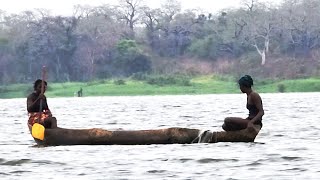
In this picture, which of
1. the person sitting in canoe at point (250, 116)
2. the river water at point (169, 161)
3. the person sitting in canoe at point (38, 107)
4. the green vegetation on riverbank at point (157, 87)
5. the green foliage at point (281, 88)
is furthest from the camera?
the green vegetation on riverbank at point (157, 87)

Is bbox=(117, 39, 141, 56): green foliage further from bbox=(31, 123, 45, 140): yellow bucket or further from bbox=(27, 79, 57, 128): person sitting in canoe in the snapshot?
bbox=(31, 123, 45, 140): yellow bucket

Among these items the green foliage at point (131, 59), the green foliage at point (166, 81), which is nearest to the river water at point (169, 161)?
the green foliage at point (166, 81)

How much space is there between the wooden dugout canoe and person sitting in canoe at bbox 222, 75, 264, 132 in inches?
5.8

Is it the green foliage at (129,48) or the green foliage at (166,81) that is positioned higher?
the green foliage at (129,48)

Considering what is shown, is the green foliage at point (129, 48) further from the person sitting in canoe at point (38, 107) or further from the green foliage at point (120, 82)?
the person sitting in canoe at point (38, 107)

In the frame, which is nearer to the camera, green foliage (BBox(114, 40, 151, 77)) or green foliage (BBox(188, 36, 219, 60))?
green foliage (BBox(114, 40, 151, 77))

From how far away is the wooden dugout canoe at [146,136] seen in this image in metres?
20.6

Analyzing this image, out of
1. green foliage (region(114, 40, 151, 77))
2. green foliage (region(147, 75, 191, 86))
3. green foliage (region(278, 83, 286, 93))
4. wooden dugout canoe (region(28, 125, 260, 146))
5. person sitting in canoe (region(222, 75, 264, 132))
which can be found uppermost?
green foliage (region(114, 40, 151, 77))

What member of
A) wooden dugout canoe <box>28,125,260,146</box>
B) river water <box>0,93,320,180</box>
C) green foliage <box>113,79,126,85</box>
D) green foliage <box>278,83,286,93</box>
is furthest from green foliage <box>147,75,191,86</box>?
wooden dugout canoe <box>28,125,260,146</box>

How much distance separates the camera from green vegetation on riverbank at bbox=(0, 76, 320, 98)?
293 feet

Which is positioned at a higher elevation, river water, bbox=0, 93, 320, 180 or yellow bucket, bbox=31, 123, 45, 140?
yellow bucket, bbox=31, 123, 45, 140

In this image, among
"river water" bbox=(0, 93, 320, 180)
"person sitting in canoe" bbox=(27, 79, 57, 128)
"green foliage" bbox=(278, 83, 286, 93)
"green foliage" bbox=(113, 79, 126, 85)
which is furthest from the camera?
"green foliage" bbox=(113, 79, 126, 85)

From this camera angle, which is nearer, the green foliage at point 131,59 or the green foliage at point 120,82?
the green foliage at point 120,82

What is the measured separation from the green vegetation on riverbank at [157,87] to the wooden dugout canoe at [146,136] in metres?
67.9
